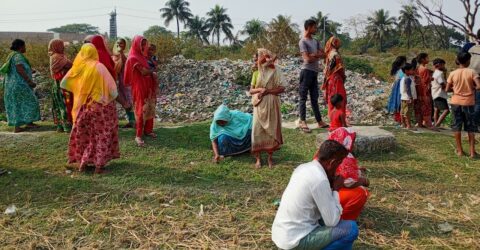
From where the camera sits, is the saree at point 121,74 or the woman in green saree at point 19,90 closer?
the woman in green saree at point 19,90

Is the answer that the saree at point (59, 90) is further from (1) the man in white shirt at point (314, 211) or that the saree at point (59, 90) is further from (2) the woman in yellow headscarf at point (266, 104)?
(1) the man in white shirt at point (314, 211)

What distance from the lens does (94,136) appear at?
5781 mm

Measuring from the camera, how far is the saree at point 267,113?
5.91m

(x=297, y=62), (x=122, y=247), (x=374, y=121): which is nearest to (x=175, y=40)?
(x=297, y=62)

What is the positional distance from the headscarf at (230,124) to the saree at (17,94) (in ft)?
12.0

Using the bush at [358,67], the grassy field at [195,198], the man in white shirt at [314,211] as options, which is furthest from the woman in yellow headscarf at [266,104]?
the bush at [358,67]

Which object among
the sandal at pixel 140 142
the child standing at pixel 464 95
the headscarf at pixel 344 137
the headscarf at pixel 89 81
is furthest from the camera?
the sandal at pixel 140 142

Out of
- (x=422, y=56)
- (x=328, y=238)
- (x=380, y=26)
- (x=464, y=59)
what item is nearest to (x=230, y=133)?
(x=328, y=238)

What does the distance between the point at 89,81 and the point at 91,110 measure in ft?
1.22

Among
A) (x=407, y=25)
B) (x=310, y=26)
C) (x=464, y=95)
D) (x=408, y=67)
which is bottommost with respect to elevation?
(x=464, y=95)

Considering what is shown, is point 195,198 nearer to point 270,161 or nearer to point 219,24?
point 270,161

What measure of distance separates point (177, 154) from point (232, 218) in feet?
7.98

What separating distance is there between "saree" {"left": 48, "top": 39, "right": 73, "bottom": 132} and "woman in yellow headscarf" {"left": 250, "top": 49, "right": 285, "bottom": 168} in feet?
10.5

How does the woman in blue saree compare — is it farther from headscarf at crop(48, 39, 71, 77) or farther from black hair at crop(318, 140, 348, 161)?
black hair at crop(318, 140, 348, 161)
